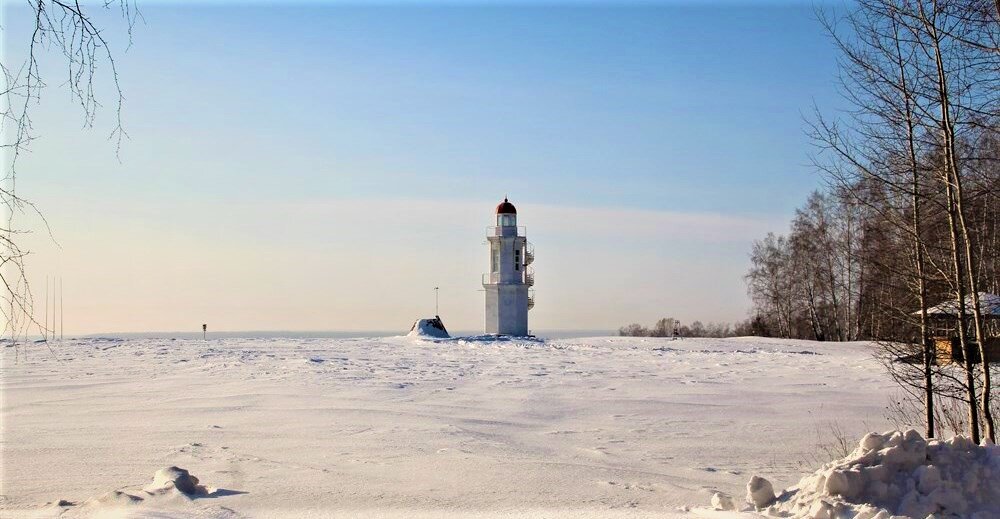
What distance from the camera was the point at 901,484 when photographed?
5531mm

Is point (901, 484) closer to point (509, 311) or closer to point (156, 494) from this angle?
point (156, 494)

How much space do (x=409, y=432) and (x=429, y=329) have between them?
22.9m

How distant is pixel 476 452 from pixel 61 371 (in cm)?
1100

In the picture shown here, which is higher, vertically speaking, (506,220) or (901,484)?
(506,220)

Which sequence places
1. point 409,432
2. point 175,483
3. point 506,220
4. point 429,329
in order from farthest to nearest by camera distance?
1. point 506,220
2. point 429,329
3. point 409,432
4. point 175,483

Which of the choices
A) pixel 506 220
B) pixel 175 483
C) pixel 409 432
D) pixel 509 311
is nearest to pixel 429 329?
pixel 509 311

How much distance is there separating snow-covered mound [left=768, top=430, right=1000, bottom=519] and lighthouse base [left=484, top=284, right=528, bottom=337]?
102 feet

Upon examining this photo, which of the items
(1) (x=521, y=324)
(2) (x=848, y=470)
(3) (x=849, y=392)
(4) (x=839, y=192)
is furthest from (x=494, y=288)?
(2) (x=848, y=470)

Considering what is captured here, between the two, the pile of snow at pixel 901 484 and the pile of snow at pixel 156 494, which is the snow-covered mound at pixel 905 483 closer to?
the pile of snow at pixel 901 484

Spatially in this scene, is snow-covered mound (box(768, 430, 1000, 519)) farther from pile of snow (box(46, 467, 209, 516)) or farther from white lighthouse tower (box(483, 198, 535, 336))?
white lighthouse tower (box(483, 198, 535, 336))

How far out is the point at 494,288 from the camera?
3725 centimetres

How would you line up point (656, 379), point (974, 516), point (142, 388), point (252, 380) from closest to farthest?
point (974, 516) → point (142, 388) → point (252, 380) → point (656, 379)

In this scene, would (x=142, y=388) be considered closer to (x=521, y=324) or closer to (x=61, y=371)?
(x=61, y=371)

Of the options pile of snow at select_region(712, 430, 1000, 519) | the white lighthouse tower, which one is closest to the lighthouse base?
the white lighthouse tower
